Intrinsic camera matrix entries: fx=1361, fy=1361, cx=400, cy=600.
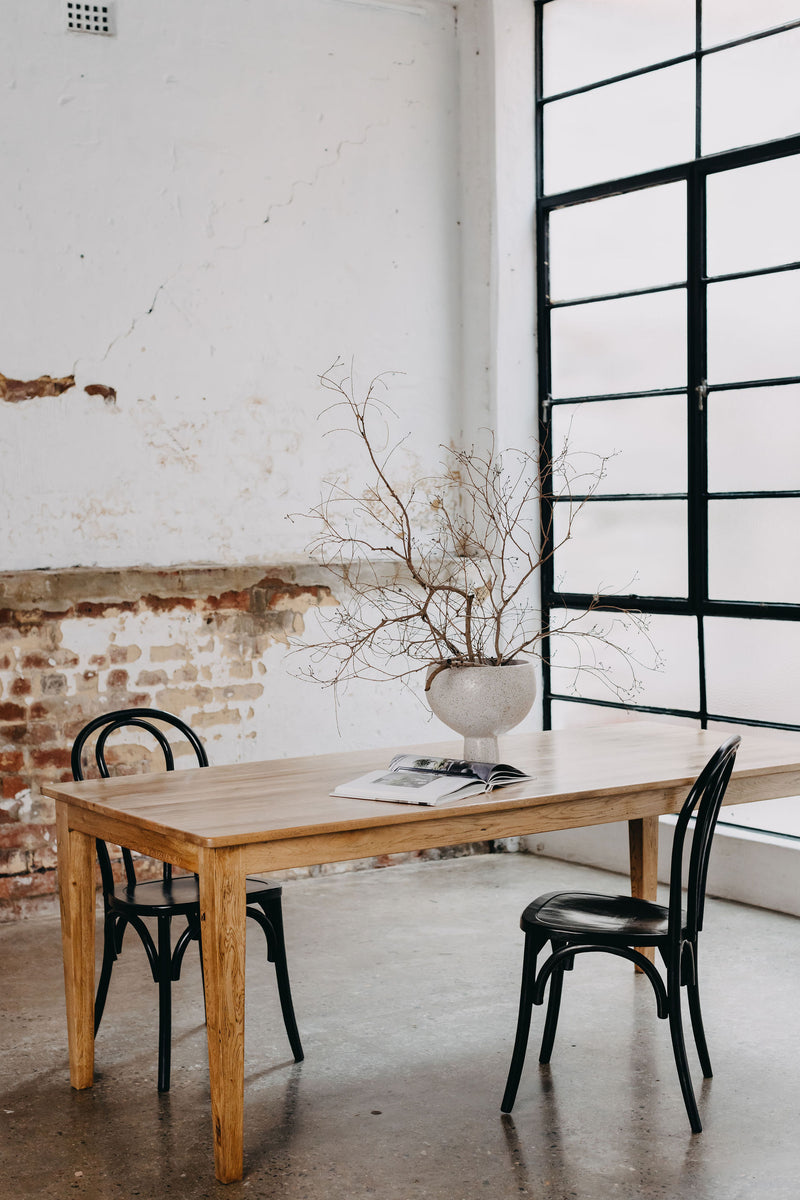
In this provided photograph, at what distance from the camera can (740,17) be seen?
A: 5.07 metres

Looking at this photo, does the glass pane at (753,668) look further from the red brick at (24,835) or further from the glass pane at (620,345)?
the red brick at (24,835)

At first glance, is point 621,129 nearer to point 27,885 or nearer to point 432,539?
point 432,539

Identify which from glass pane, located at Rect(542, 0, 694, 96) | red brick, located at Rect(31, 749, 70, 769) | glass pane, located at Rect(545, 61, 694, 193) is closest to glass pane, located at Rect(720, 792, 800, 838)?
glass pane, located at Rect(545, 61, 694, 193)

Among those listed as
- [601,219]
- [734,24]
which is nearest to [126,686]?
[601,219]

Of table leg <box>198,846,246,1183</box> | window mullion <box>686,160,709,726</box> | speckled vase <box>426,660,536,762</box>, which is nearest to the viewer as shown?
table leg <box>198,846,246,1183</box>

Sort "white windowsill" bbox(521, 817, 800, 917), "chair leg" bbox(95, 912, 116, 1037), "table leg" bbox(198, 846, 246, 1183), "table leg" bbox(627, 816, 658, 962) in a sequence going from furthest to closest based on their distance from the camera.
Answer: "white windowsill" bbox(521, 817, 800, 917) → "table leg" bbox(627, 816, 658, 962) → "chair leg" bbox(95, 912, 116, 1037) → "table leg" bbox(198, 846, 246, 1183)

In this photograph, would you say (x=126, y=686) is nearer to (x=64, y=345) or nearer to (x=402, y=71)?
(x=64, y=345)

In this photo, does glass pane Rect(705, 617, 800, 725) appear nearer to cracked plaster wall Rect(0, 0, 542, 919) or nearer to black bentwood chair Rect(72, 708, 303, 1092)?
cracked plaster wall Rect(0, 0, 542, 919)

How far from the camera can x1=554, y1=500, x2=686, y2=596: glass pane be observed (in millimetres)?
5465

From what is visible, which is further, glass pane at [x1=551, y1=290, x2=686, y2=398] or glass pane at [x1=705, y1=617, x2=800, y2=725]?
glass pane at [x1=551, y1=290, x2=686, y2=398]

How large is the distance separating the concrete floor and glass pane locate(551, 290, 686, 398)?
2.19 meters

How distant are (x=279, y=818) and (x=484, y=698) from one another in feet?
2.46

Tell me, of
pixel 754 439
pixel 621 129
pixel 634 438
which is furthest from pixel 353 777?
pixel 621 129

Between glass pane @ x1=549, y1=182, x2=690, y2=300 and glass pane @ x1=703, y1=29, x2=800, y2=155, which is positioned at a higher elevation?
glass pane @ x1=703, y1=29, x2=800, y2=155
